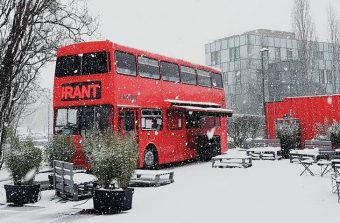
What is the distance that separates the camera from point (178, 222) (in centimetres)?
784

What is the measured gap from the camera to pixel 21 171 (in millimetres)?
10039

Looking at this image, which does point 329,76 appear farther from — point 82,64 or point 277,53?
point 82,64

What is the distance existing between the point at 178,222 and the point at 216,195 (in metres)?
2.99

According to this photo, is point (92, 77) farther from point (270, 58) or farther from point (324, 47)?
point (324, 47)

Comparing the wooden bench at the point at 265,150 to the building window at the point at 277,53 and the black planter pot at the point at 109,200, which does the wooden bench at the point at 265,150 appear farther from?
the building window at the point at 277,53

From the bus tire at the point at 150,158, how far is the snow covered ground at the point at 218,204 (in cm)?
225

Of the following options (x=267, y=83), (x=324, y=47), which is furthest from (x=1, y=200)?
(x=324, y=47)

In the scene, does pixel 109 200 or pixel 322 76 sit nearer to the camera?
pixel 109 200

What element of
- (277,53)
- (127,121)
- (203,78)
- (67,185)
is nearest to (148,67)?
(127,121)

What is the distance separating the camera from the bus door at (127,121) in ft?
47.8

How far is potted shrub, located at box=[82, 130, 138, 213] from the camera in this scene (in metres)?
8.91

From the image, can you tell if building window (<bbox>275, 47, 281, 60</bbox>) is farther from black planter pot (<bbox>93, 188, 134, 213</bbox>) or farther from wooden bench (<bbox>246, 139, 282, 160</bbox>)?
black planter pot (<bbox>93, 188, 134, 213</bbox>)

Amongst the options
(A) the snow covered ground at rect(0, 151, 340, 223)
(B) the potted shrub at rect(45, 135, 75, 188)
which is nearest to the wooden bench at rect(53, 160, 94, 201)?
(A) the snow covered ground at rect(0, 151, 340, 223)

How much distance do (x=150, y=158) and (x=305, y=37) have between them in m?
31.5
